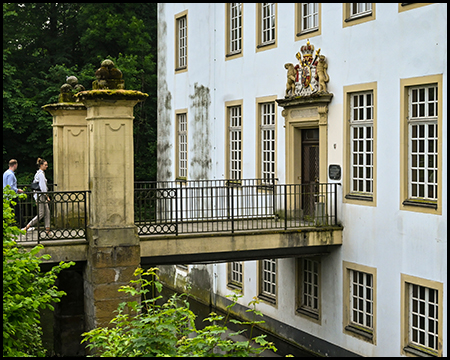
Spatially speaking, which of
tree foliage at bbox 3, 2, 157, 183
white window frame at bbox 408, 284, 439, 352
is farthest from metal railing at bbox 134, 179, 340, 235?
tree foliage at bbox 3, 2, 157, 183

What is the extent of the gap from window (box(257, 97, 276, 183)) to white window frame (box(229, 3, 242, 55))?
7.06 ft

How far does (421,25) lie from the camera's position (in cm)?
1252

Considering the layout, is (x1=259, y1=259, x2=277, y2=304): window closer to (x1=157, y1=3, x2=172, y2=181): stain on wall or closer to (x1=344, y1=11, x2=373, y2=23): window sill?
(x1=344, y1=11, x2=373, y2=23): window sill

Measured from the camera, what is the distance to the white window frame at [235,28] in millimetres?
19344

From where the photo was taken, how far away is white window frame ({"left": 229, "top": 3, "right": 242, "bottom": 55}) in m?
19.3

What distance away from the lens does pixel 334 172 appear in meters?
15.1

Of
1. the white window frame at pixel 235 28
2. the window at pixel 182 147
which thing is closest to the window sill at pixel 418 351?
the white window frame at pixel 235 28

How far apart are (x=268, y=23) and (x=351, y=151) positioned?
16.1 ft

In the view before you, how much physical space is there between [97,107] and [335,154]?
17.7 ft

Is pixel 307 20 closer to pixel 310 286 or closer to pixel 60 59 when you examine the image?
pixel 310 286

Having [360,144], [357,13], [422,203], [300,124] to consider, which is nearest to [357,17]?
[357,13]

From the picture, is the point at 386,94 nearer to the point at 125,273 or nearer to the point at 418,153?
the point at 418,153

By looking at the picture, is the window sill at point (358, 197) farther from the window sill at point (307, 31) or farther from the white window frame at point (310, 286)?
the window sill at point (307, 31)

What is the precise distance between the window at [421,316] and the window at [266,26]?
23.6 ft
